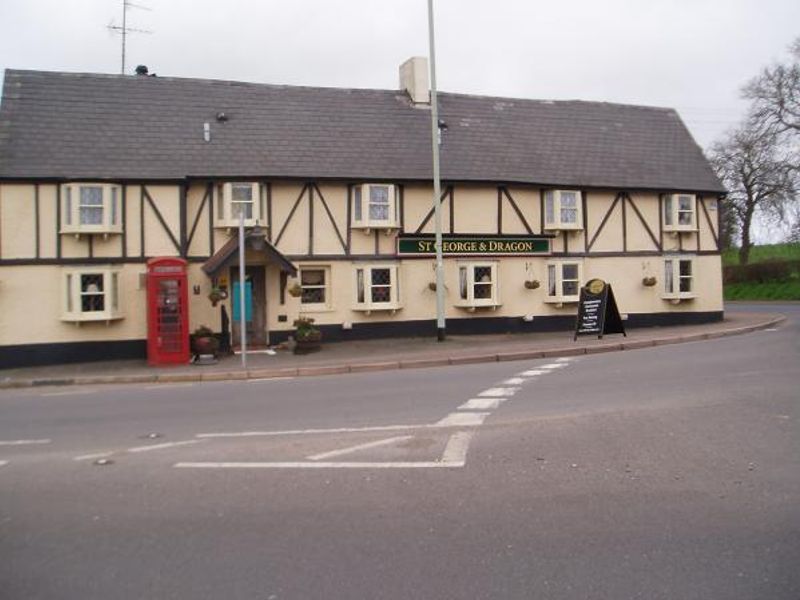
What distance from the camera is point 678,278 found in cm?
2422

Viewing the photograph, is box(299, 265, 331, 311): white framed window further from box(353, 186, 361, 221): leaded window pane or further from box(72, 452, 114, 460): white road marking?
box(72, 452, 114, 460): white road marking

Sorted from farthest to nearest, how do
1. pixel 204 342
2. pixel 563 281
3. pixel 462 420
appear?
pixel 563 281, pixel 204 342, pixel 462 420

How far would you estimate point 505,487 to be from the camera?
20.0ft

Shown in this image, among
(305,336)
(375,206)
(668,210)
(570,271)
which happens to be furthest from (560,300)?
(305,336)

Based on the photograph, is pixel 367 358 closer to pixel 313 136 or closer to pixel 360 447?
pixel 313 136

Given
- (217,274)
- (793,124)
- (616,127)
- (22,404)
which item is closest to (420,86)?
(616,127)

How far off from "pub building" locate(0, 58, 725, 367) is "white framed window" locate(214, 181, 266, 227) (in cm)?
5

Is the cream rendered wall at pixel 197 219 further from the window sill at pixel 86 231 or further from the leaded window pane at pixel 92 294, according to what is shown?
the leaded window pane at pixel 92 294

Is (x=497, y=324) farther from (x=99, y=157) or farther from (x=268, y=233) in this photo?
(x=99, y=157)

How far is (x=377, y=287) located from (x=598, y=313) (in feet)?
20.6

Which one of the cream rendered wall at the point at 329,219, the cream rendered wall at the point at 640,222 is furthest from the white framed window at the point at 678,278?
the cream rendered wall at the point at 329,219

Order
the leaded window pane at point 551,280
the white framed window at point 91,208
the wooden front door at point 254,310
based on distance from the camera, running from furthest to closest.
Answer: the leaded window pane at point 551,280 → the wooden front door at point 254,310 → the white framed window at point 91,208

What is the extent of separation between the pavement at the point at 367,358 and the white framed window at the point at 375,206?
3380mm

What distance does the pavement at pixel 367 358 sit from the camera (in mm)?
15875
